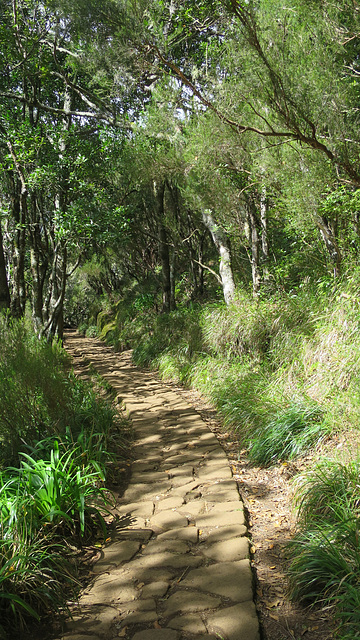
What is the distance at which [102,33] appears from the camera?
25.3ft

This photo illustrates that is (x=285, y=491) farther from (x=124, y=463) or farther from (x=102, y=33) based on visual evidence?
(x=102, y=33)

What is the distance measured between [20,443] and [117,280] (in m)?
18.1

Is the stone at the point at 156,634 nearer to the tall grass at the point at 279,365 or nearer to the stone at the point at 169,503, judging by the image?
the stone at the point at 169,503

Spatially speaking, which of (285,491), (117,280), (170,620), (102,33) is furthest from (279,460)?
(117,280)

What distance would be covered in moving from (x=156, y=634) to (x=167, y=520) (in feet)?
3.52

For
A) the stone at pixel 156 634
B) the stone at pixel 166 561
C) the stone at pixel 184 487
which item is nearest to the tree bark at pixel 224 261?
the stone at pixel 184 487

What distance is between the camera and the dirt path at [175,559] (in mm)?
2082

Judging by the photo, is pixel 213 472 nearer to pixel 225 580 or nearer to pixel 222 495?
pixel 222 495

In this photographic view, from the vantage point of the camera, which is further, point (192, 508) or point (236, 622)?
point (192, 508)

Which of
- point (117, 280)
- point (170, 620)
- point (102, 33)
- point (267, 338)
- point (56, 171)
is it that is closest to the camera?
point (170, 620)

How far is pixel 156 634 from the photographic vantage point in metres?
2.02

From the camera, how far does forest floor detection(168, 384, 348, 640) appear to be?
6.77ft

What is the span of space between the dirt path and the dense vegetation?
371mm

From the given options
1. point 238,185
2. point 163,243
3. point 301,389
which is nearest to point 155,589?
point 301,389
